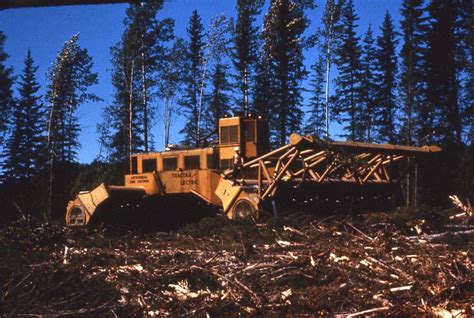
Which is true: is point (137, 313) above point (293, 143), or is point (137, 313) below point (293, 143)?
below

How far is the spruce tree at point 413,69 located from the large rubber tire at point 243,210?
70.0 feet

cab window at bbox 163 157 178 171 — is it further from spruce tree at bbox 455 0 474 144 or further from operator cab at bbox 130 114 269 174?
spruce tree at bbox 455 0 474 144

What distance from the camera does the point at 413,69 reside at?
1412 inches

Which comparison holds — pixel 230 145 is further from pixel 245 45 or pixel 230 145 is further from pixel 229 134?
pixel 245 45

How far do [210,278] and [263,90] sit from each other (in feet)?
123

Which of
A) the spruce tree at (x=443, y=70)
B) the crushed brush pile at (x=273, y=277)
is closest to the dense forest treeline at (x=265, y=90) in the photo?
the spruce tree at (x=443, y=70)

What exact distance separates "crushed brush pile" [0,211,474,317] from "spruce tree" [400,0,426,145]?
85.3 feet

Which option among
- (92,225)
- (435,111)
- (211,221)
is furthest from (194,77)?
(211,221)

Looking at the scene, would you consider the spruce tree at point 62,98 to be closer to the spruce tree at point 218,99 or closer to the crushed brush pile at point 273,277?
the spruce tree at point 218,99

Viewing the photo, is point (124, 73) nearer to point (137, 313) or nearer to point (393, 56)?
point (393, 56)

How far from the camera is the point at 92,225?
674 inches

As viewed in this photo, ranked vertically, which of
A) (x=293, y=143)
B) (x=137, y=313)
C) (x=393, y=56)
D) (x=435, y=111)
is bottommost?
(x=137, y=313)

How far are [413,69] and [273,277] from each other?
105 feet

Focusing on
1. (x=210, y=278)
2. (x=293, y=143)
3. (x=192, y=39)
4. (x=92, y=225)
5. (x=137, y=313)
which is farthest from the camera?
(x=192, y=39)
